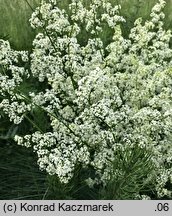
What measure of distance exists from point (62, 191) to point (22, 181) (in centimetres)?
86

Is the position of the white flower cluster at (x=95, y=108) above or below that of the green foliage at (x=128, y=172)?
above

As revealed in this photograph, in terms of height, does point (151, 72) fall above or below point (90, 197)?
above

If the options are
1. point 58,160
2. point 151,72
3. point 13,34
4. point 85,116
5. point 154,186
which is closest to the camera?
point 58,160

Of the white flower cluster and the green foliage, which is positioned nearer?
the green foliage

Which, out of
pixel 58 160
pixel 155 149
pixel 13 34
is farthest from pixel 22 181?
pixel 13 34

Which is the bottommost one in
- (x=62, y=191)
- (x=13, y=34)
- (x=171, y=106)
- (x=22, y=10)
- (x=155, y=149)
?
(x=62, y=191)

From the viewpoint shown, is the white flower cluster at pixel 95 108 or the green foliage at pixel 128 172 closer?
the green foliage at pixel 128 172

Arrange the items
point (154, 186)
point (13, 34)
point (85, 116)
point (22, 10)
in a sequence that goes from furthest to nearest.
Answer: point (22, 10) → point (13, 34) → point (154, 186) → point (85, 116)

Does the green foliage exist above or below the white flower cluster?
below

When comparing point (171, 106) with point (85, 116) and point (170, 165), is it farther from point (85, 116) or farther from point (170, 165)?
point (85, 116)

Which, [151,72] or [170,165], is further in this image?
[151,72]

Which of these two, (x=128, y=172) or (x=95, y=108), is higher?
(x=95, y=108)

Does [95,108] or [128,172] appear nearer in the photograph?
[128,172]

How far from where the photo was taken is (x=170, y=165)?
5.45 metres
